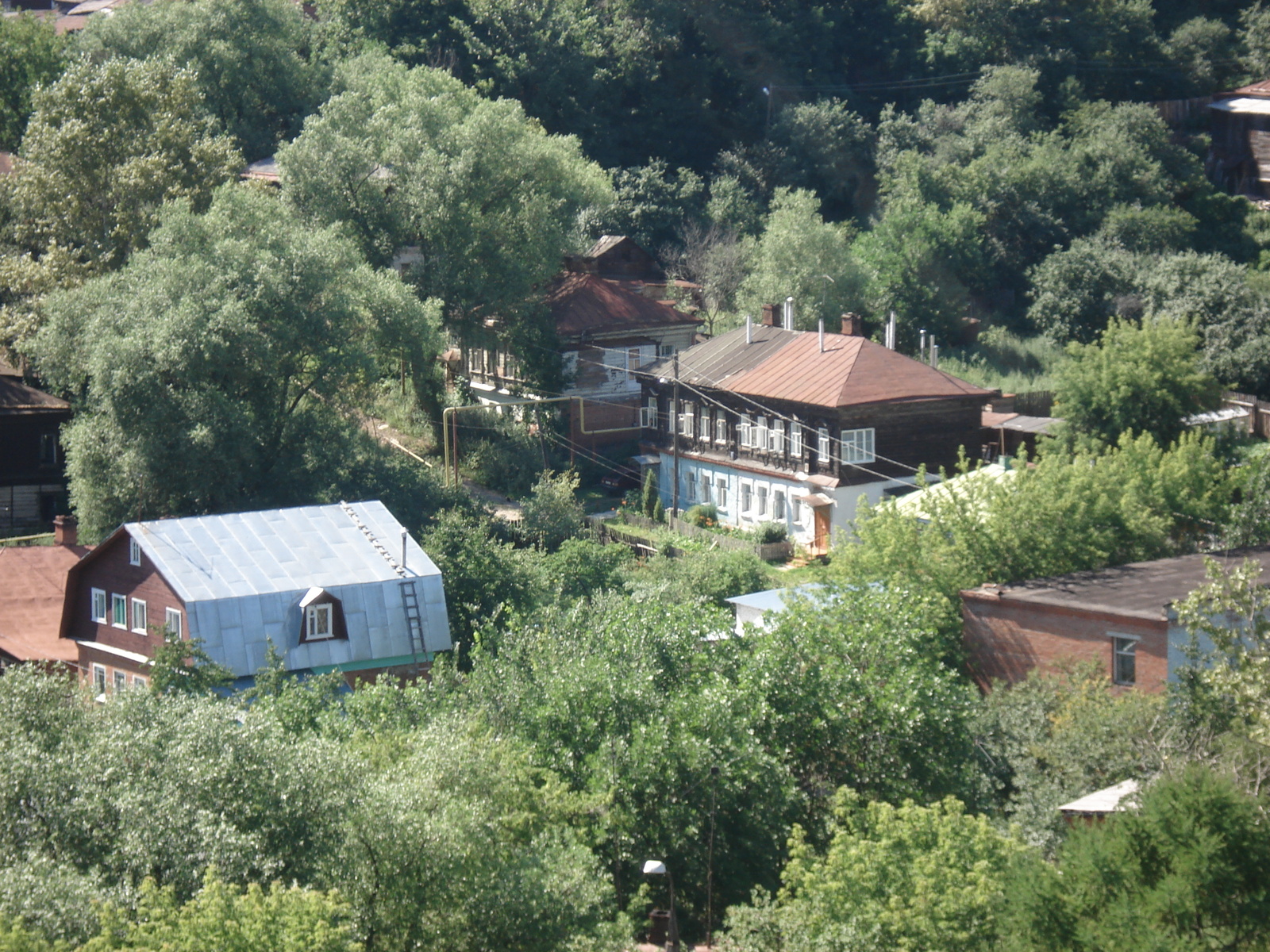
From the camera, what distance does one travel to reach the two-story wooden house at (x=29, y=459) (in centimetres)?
4116

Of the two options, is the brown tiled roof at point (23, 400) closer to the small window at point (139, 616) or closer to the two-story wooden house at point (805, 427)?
the small window at point (139, 616)

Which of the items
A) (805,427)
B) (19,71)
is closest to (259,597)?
(805,427)

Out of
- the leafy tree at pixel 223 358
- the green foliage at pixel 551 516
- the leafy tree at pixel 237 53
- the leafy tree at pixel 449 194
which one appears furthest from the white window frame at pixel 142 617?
the leafy tree at pixel 237 53

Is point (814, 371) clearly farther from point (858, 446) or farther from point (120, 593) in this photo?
point (120, 593)

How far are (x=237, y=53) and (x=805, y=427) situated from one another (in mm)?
25081

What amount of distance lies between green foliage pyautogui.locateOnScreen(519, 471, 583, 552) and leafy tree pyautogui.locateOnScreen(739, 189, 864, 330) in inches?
590

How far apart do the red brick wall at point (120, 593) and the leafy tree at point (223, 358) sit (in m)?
5.69

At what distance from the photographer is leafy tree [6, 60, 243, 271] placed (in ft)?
136

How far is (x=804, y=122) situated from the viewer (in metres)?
61.4

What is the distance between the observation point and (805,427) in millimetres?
41062

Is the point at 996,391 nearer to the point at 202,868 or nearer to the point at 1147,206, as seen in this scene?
the point at 1147,206

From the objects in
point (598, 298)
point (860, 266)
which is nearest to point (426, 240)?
point (598, 298)

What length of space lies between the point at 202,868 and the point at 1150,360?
29.7 m

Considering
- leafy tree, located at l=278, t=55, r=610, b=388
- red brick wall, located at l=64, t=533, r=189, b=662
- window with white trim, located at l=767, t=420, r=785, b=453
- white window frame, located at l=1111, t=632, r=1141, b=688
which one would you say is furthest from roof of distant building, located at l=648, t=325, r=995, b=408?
red brick wall, located at l=64, t=533, r=189, b=662
